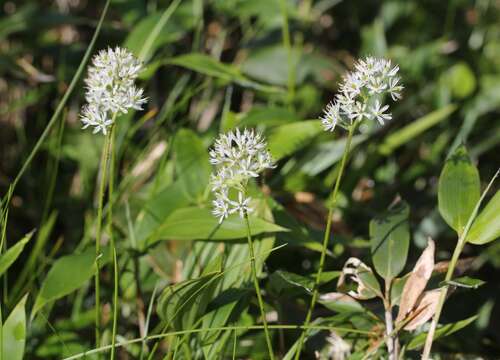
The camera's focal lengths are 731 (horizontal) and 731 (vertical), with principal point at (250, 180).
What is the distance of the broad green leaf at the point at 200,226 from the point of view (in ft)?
3.32

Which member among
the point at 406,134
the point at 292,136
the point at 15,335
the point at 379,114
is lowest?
the point at 15,335

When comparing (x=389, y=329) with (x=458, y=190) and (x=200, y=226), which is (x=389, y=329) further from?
(x=200, y=226)

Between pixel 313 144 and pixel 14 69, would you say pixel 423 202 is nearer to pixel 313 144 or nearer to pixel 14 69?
pixel 313 144

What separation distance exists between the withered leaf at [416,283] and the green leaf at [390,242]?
3 centimetres

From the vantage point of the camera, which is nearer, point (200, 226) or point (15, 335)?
point (15, 335)

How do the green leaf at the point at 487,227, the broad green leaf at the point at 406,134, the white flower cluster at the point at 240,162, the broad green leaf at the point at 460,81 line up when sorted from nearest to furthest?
1. the white flower cluster at the point at 240,162
2. the green leaf at the point at 487,227
3. the broad green leaf at the point at 406,134
4. the broad green leaf at the point at 460,81

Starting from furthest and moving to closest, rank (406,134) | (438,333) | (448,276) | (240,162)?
(406,134)
(438,333)
(448,276)
(240,162)

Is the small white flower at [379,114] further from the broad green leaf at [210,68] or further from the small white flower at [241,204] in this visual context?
the broad green leaf at [210,68]

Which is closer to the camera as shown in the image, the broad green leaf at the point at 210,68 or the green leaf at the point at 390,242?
the green leaf at the point at 390,242

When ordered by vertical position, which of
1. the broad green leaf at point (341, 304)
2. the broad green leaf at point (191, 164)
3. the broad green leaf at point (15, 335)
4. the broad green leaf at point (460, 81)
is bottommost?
the broad green leaf at point (15, 335)

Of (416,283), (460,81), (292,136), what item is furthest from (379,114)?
(460,81)

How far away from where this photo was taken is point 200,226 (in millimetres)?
1049

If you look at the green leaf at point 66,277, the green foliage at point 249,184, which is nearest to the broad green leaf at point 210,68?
the green foliage at point 249,184

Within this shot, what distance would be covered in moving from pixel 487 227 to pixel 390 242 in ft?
0.48
